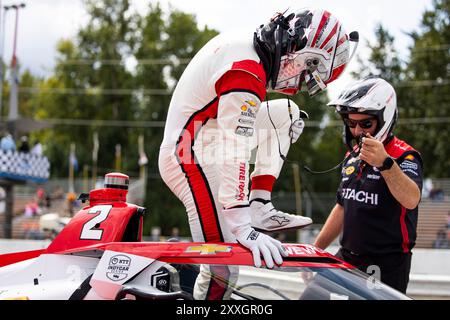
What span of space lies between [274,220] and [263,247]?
0.85 metres

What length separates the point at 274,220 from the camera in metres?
3.77

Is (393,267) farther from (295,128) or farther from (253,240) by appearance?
(253,240)

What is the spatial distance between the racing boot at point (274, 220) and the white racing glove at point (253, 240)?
1.92ft

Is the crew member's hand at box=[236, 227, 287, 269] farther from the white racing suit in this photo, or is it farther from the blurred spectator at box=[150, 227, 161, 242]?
the blurred spectator at box=[150, 227, 161, 242]

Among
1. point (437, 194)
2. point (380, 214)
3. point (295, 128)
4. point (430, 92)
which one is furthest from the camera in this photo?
point (430, 92)

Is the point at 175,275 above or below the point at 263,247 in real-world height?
below

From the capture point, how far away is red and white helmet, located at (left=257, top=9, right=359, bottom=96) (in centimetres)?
350

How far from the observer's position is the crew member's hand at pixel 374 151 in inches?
135

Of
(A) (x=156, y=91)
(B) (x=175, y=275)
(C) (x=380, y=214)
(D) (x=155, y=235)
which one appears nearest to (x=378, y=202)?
(C) (x=380, y=214)

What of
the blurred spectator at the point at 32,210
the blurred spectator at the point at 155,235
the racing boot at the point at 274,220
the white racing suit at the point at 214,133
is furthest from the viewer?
the blurred spectator at the point at 32,210

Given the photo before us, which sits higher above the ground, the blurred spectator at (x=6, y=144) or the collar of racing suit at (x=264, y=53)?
the collar of racing suit at (x=264, y=53)

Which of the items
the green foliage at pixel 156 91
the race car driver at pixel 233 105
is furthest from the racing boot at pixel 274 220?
the green foliage at pixel 156 91

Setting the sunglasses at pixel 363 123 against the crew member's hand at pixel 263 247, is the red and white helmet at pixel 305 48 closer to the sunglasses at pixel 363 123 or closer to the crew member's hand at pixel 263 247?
the sunglasses at pixel 363 123
